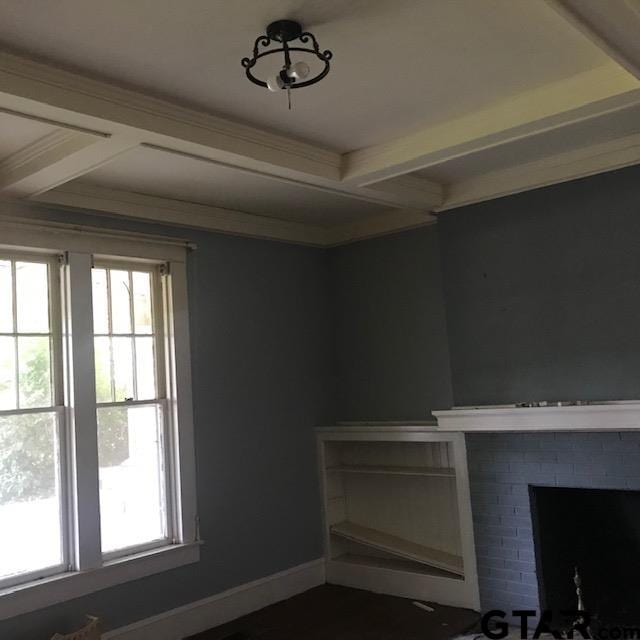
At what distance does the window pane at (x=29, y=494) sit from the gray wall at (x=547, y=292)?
2.50 metres

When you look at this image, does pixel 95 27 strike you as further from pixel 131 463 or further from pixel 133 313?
pixel 131 463

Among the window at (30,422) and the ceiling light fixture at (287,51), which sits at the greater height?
the ceiling light fixture at (287,51)

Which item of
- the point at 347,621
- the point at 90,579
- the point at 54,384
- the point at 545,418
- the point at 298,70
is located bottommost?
the point at 347,621

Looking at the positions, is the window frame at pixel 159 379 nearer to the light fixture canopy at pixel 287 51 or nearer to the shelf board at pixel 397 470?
the shelf board at pixel 397 470

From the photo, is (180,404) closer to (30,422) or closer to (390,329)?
(30,422)

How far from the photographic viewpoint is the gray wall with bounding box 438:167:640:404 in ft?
13.0

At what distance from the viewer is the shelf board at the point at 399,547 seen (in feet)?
15.3

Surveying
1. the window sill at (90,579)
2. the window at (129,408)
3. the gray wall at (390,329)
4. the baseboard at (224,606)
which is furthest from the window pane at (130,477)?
the gray wall at (390,329)

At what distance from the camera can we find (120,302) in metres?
4.25

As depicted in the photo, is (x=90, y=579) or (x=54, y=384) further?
(x=54, y=384)

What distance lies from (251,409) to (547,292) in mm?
2075

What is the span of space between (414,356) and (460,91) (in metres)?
2.29

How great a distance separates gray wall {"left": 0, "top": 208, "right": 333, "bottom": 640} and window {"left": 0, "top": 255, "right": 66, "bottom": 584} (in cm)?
44

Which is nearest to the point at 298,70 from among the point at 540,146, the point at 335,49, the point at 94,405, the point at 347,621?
the point at 335,49
